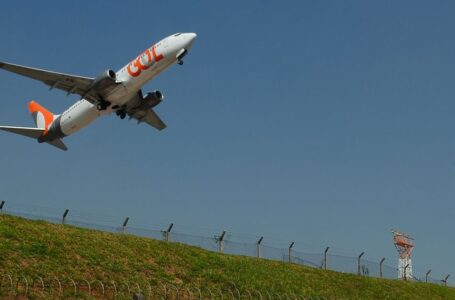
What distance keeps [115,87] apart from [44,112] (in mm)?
17732

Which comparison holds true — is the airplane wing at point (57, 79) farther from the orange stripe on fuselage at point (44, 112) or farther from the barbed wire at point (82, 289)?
the barbed wire at point (82, 289)

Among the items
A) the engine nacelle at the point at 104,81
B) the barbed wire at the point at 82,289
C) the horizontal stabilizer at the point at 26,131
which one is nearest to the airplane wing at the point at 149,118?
the engine nacelle at the point at 104,81

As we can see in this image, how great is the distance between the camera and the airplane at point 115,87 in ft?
169

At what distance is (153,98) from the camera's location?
59.0 metres

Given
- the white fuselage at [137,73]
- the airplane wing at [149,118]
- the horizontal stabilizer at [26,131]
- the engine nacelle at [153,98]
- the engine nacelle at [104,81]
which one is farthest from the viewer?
the horizontal stabilizer at [26,131]

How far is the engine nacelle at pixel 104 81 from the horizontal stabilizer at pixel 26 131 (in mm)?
13989

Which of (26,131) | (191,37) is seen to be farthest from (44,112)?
(191,37)

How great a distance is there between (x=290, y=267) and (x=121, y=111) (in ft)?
78.8

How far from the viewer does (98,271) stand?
101ft

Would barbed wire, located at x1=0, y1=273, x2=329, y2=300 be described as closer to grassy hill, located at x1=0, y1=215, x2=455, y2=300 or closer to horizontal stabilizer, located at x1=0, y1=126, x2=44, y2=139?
grassy hill, located at x1=0, y1=215, x2=455, y2=300

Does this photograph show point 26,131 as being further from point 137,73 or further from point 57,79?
point 137,73

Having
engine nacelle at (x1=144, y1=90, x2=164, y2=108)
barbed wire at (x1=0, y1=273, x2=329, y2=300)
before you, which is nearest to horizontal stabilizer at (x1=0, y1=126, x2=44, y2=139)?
engine nacelle at (x1=144, y1=90, x2=164, y2=108)

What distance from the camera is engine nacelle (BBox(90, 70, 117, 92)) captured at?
175ft

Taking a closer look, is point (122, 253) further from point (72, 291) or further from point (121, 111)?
point (121, 111)
